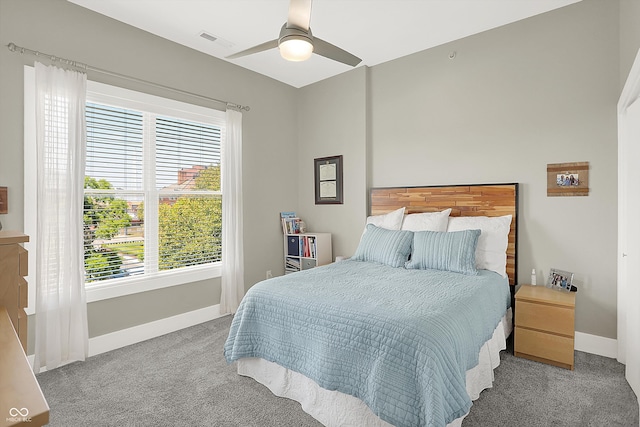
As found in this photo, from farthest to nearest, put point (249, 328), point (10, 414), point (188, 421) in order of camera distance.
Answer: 1. point (249, 328)
2. point (188, 421)
3. point (10, 414)

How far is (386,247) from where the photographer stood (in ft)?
10.6

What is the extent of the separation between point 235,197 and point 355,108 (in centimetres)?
178

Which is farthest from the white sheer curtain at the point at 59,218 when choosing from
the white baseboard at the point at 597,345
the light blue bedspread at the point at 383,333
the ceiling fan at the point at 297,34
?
the white baseboard at the point at 597,345

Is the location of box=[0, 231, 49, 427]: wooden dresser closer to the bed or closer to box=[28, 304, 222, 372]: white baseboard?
the bed

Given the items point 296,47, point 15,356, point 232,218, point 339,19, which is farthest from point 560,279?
point 15,356

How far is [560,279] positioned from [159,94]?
396cm

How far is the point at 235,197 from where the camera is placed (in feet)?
12.8

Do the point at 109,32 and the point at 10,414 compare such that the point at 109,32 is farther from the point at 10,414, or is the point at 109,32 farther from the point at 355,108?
the point at 10,414

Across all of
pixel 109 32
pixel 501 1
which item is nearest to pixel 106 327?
pixel 109 32

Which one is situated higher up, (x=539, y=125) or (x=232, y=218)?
(x=539, y=125)

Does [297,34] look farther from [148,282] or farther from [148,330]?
[148,330]

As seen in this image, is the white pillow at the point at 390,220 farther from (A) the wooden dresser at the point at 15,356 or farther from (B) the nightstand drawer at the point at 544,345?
(A) the wooden dresser at the point at 15,356

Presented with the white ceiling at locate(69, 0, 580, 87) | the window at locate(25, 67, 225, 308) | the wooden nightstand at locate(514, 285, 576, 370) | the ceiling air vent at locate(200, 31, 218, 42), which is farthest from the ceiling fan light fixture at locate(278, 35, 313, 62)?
the wooden nightstand at locate(514, 285, 576, 370)

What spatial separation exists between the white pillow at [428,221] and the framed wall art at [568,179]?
0.88 m
